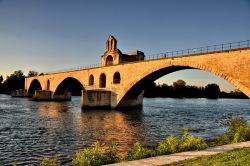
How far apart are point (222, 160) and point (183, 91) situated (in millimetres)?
145482

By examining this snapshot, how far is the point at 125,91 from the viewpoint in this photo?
4662cm

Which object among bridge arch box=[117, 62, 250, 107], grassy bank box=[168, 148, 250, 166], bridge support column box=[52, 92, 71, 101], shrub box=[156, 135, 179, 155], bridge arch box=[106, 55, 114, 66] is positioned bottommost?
shrub box=[156, 135, 179, 155]

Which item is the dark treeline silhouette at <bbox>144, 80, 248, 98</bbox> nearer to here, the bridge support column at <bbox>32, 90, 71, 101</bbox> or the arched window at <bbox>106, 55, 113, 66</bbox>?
the bridge support column at <bbox>32, 90, 71, 101</bbox>

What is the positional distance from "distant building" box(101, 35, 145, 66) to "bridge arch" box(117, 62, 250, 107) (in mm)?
12989

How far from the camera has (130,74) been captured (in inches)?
1810

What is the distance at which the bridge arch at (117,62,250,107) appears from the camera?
29470mm

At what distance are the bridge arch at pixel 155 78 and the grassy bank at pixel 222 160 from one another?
19.4m

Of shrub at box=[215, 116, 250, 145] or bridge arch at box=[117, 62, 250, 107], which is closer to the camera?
shrub at box=[215, 116, 250, 145]

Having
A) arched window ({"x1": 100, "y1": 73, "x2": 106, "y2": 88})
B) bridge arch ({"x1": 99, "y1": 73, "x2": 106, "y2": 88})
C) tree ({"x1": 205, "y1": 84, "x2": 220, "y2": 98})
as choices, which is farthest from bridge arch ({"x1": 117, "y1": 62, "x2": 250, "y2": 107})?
tree ({"x1": 205, "y1": 84, "x2": 220, "y2": 98})

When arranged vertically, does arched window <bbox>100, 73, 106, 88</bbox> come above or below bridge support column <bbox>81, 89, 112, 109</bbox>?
above

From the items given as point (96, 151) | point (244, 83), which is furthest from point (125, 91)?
point (96, 151)

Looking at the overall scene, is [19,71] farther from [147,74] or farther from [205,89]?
[147,74]

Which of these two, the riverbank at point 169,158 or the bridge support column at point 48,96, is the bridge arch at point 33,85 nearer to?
the bridge support column at point 48,96

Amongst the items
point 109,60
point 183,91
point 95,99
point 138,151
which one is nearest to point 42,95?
point 109,60
